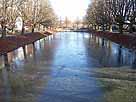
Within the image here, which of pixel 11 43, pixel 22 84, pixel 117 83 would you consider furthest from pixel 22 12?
pixel 117 83

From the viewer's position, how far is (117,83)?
12.8 meters

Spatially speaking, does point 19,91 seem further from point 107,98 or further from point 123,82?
point 123,82

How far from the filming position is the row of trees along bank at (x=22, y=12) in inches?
1517

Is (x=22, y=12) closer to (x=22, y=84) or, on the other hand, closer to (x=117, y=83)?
(x=22, y=84)

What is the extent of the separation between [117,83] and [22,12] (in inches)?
1857

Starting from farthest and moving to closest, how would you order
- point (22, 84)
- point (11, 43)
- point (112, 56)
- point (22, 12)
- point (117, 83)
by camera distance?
point (22, 12) < point (11, 43) < point (112, 56) < point (117, 83) < point (22, 84)

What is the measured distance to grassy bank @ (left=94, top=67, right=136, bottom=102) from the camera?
34.1ft

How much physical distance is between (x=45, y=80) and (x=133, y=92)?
387cm

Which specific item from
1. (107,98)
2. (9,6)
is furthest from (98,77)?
(9,6)

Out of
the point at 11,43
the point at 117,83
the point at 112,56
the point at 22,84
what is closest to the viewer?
the point at 22,84

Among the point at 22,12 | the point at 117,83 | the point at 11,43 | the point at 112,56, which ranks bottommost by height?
the point at 11,43

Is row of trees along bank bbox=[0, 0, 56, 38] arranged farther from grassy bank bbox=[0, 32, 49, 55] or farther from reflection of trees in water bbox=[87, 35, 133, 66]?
reflection of trees in water bbox=[87, 35, 133, 66]

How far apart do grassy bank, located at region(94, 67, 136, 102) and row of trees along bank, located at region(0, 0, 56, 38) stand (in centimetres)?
2393

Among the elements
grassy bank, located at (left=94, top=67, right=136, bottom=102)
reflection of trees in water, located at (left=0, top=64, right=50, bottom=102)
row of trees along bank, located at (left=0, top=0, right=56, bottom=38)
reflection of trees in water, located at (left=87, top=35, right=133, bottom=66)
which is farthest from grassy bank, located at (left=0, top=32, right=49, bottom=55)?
grassy bank, located at (left=94, top=67, right=136, bottom=102)
